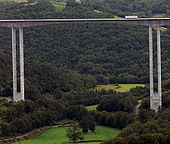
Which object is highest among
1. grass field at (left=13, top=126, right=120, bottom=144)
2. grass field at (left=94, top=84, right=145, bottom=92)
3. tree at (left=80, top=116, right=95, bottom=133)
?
grass field at (left=94, top=84, right=145, bottom=92)

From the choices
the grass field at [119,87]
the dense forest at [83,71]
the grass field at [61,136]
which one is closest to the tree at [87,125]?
the grass field at [61,136]

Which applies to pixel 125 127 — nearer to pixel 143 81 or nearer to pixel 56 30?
pixel 143 81

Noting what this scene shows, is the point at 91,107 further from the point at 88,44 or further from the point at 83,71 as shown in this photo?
the point at 88,44

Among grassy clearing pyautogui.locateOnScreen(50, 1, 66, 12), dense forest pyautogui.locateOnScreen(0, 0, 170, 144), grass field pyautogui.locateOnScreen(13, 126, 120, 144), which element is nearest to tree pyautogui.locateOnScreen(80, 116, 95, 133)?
grass field pyautogui.locateOnScreen(13, 126, 120, 144)

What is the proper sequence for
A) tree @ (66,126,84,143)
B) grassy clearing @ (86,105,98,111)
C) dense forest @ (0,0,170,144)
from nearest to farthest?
1. tree @ (66,126,84,143)
2. dense forest @ (0,0,170,144)
3. grassy clearing @ (86,105,98,111)

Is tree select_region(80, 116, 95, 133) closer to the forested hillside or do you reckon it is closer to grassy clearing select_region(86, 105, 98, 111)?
grassy clearing select_region(86, 105, 98, 111)

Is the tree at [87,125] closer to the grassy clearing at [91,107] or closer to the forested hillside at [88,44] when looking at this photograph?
the grassy clearing at [91,107]

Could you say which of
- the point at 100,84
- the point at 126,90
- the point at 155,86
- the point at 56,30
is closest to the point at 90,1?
the point at 56,30
